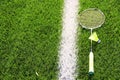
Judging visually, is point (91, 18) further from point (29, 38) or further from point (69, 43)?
point (29, 38)

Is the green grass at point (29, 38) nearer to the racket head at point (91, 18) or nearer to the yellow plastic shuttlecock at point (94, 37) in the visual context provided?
the racket head at point (91, 18)

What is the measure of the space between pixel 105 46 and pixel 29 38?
168 cm

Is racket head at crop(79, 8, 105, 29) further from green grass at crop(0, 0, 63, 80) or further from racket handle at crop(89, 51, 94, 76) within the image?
racket handle at crop(89, 51, 94, 76)

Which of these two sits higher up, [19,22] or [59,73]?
[19,22]

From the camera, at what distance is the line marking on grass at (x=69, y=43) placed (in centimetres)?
685

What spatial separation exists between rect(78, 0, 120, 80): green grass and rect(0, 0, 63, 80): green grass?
0.57 metres

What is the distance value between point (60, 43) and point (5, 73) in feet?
4.38

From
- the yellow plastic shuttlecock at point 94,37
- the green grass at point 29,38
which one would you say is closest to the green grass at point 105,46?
the yellow plastic shuttlecock at point 94,37

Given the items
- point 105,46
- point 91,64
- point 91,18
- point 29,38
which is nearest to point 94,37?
point 105,46

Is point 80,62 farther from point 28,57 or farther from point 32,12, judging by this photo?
point 32,12

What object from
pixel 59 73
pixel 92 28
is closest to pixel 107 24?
pixel 92 28

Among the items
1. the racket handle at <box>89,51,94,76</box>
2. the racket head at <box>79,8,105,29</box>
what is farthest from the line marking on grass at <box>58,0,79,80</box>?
the racket handle at <box>89,51,94,76</box>

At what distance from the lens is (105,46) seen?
702cm

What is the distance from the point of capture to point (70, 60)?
276 inches
